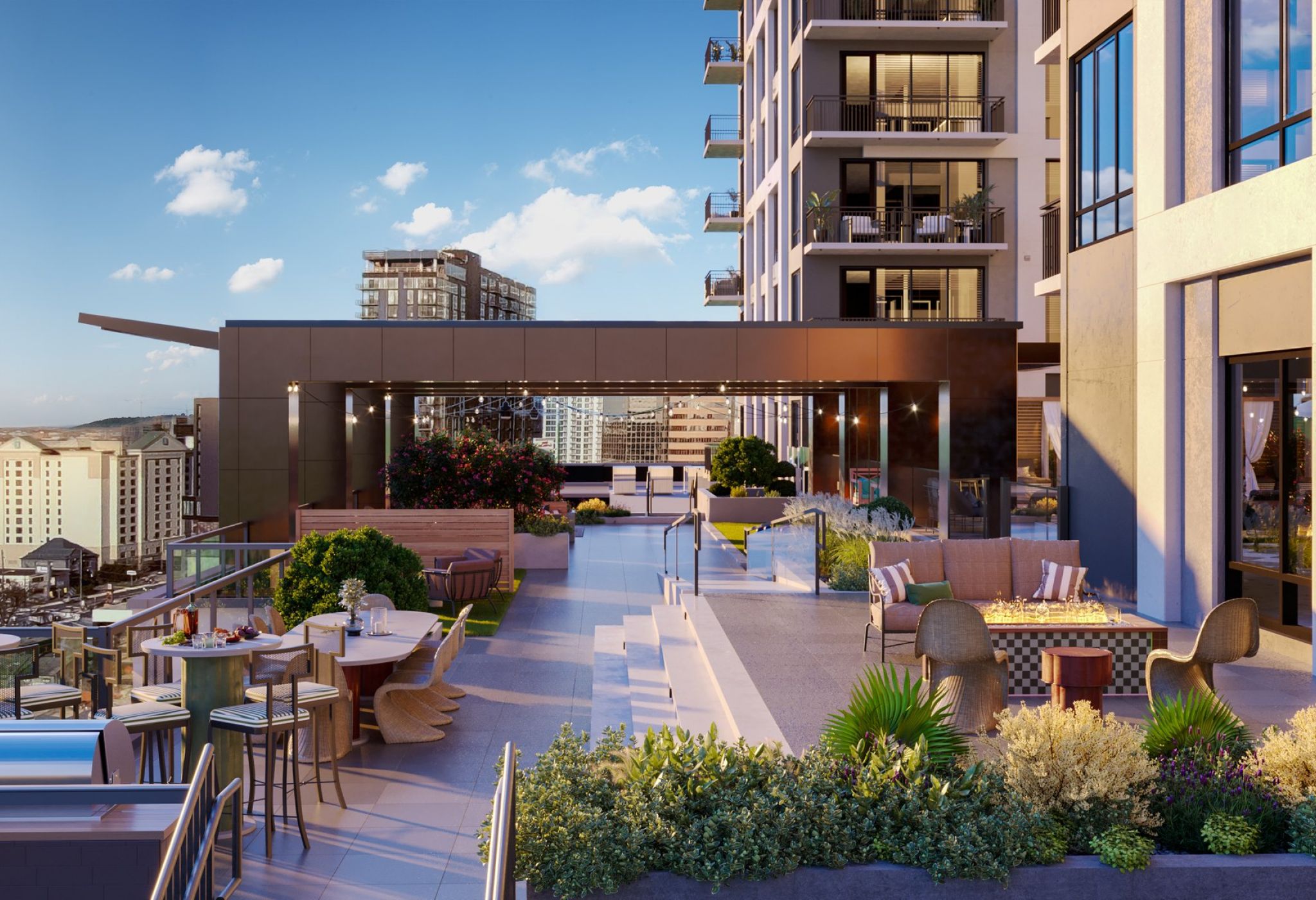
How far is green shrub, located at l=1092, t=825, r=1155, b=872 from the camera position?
4738mm

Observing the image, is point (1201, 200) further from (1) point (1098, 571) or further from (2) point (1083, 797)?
(2) point (1083, 797)

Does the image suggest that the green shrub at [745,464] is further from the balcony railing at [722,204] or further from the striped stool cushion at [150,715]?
the striped stool cushion at [150,715]

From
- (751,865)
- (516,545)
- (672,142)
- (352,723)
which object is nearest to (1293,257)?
(751,865)

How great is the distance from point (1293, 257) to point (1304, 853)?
718cm

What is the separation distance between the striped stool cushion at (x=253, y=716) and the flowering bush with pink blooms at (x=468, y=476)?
13.3 metres

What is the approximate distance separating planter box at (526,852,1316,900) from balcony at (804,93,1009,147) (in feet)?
84.0

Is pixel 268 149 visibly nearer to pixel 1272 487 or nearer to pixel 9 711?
pixel 9 711

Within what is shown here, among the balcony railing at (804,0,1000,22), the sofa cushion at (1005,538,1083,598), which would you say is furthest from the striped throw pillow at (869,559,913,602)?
the balcony railing at (804,0,1000,22)

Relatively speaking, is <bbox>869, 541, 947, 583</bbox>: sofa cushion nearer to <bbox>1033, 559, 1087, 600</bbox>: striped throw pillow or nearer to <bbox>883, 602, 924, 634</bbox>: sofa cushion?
<bbox>883, 602, 924, 634</bbox>: sofa cushion

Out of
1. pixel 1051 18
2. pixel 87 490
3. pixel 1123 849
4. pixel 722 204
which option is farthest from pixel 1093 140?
pixel 722 204

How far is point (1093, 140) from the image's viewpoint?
1448 cm

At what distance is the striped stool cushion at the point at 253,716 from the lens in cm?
691

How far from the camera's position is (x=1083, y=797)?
4980 millimetres

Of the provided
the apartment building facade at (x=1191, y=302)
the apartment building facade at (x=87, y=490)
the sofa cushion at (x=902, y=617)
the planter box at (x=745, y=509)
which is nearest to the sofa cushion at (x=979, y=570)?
the sofa cushion at (x=902, y=617)
